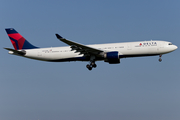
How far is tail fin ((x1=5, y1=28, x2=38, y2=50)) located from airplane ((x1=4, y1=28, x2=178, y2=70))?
1.61 m

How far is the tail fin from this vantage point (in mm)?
43938

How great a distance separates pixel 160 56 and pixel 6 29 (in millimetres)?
25989

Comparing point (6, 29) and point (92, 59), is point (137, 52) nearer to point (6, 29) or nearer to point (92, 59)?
point (92, 59)

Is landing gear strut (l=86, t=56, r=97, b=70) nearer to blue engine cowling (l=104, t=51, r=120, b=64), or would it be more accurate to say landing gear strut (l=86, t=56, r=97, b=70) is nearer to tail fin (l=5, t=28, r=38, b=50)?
blue engine cowling (l=104, t=51, r=120, b=64)

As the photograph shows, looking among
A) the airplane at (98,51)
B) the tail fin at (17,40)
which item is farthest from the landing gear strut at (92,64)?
the tail fin at (17,40)

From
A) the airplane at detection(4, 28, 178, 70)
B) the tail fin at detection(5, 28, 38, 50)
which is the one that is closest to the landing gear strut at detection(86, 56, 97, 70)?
the airplane at detection(4, 28, 178, 70)

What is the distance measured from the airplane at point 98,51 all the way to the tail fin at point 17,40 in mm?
1609

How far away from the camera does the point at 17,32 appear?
45.7 metres

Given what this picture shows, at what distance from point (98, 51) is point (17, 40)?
15.0 m

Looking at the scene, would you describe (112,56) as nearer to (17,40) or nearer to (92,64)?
(92,64)

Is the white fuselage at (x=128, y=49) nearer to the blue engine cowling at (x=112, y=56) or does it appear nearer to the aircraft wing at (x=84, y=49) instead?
the blue engine cowling at (x=112, y=56)

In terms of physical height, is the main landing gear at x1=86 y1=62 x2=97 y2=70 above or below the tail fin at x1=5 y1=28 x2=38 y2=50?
below

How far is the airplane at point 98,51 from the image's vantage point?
3812 centimetres

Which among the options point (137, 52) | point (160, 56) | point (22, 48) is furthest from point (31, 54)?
point (160, 56)
